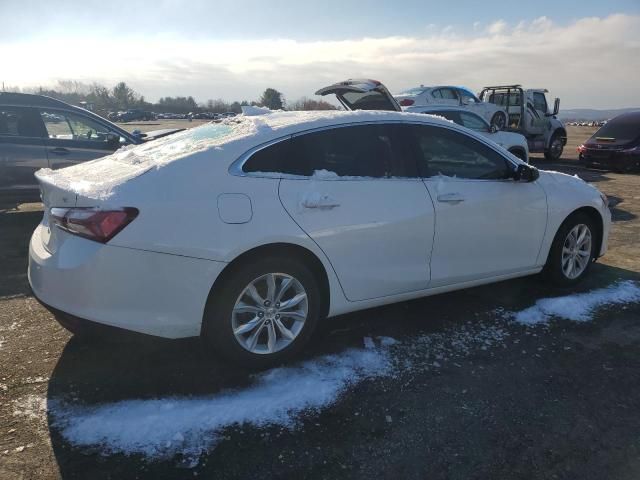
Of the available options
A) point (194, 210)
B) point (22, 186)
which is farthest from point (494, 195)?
point (22, 186)

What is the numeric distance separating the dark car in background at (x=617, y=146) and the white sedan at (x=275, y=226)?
39.2ft

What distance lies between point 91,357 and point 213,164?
5.03ft

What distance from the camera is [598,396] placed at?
122 inches

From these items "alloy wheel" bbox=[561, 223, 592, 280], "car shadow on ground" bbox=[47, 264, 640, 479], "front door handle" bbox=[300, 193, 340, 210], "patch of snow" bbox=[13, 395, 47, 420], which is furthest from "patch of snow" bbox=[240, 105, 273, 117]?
"alloy wheel" bbox=[561, 223, 592, 280]

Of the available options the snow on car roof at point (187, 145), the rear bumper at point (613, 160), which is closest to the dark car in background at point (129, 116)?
the rear bumper at point (613, 160)

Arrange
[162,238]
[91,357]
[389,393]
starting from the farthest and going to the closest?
[91,357]
[389,393]
[162,238]

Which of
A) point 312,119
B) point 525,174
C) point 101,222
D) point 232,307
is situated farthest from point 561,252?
point 101,222

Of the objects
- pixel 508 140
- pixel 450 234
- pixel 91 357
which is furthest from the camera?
pixel 508 140

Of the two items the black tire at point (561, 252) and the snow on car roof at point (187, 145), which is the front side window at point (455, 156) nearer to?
the snow on car roof at point (187, 145)

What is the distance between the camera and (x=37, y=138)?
7.36 metres

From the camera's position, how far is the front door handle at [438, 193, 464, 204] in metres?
3.83

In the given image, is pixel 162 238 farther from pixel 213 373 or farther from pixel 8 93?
pixel 8 93

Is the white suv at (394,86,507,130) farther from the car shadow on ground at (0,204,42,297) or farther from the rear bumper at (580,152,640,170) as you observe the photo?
the car shadow on ground at (0,204,42,297)

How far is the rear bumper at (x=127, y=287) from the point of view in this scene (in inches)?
113
